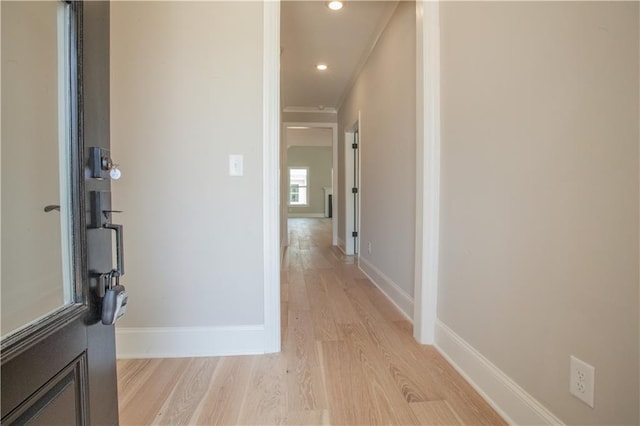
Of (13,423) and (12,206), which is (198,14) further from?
(13,423)

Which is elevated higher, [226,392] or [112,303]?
[112,303]

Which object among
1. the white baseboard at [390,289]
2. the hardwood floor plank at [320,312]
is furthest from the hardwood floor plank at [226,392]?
the white baseboard at [390,289]

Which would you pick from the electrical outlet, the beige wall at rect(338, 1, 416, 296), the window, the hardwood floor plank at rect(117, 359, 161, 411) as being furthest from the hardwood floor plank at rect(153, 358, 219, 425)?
the window

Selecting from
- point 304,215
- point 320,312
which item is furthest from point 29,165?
point 304,215

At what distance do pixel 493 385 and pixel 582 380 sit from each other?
0.46 m

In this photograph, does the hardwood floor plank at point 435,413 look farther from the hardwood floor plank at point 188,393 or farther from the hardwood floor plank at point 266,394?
the hardwood floor plank at point 188,393

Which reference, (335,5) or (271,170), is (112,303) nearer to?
(271,170)

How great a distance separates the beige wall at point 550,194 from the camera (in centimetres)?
90

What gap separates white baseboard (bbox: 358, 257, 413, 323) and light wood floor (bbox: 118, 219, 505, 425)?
142mm

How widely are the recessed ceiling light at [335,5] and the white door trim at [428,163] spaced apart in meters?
0.84

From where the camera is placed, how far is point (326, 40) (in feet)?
10.8

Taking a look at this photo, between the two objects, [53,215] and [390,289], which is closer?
[53,215]

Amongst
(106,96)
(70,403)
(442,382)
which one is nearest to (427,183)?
(442,382)

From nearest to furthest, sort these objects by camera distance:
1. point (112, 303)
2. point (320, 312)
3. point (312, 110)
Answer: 1. point (112, 303)
2. point (320, 312)
3. point (312, 110)
